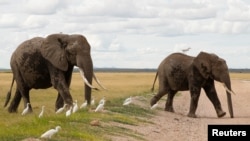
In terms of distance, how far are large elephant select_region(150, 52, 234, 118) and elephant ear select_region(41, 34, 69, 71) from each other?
550 centimetres

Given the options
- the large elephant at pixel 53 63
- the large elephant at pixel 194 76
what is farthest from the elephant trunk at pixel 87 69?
the large elephant at pixel 194 76

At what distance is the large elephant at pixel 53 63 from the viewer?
23906 millimetres

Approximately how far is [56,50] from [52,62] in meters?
0.51

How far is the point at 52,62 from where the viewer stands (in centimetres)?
2467

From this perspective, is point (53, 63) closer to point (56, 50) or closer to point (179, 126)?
point (56, 50)

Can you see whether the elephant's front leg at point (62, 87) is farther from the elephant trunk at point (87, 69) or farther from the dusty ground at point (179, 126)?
the dusty ground at point (179, 126)

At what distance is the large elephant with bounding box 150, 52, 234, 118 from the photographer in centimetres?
2644

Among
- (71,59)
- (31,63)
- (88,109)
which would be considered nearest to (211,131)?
(88,109)

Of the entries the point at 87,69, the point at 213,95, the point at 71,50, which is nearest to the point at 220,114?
the point at 213,95

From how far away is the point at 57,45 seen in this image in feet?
82.1

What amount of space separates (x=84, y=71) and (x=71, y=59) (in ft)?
3.70

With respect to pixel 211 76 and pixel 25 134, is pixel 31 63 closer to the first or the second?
pixel 211 76

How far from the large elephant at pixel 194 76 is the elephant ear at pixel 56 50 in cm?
550

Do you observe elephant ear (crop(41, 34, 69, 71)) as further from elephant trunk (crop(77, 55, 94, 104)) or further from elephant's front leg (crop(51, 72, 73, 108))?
elephant trunk (crop(77, 55, 94, 104))
